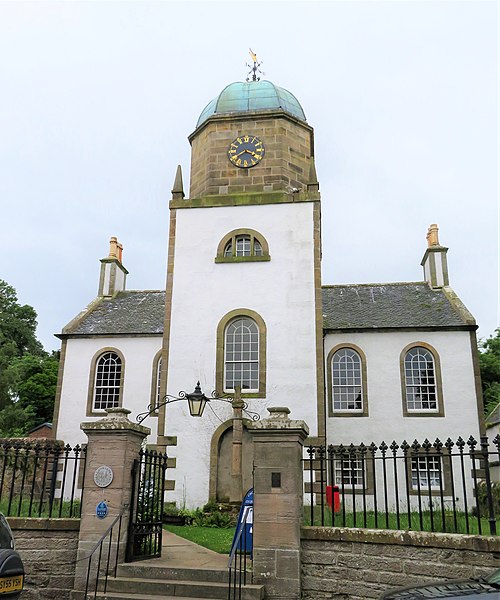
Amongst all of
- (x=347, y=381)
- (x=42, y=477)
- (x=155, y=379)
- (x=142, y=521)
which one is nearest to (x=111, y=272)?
(x=155, y=379)

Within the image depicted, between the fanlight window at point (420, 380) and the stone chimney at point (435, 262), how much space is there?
4.25 metres

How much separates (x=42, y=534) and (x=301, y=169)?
51.1ft

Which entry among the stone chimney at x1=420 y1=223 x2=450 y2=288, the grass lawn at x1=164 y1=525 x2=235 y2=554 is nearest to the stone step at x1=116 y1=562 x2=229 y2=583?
the grass lawn at x1=164 y1=525 x2=235 y2=554

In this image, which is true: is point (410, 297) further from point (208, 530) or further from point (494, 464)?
point (208, 530)

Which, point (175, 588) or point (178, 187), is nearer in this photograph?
point (175, 588)

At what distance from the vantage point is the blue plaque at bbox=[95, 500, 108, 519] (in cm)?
895

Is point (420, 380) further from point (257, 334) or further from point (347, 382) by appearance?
point (257, 334)

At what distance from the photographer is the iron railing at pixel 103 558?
339 inches

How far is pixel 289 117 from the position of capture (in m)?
21.2

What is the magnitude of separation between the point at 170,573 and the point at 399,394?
1427 cm

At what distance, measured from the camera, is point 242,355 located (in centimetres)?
1847

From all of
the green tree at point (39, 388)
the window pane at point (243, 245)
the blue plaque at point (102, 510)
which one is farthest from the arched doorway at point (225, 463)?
the green tree at point (39, 388)

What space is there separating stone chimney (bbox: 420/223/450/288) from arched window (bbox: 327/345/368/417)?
5453 mm

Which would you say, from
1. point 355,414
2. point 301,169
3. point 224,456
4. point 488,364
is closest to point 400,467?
point 355,414
